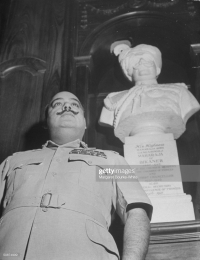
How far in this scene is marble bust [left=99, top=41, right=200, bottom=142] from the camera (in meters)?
2.10

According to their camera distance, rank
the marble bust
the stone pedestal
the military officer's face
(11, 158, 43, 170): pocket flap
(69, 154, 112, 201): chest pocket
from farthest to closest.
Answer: the marble bust, the stone pedestal, the military officer's face, (11, 158, 43, 170): pocket flap, (69, 154, 112, 201): chest pocket

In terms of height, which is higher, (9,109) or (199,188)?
(9,109)

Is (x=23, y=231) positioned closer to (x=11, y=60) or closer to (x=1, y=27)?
(x=11, y=60)

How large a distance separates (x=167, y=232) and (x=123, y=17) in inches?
79.3

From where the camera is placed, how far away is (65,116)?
158 cm

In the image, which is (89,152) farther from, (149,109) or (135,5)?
(135,5)

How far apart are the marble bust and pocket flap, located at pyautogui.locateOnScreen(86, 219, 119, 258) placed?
105 centimetres

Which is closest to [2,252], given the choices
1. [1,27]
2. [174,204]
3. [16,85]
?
[174,204]

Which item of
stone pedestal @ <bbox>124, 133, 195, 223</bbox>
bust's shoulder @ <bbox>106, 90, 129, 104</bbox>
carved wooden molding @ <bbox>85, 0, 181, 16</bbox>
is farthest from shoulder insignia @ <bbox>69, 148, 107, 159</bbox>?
carved wooden molding @ <bbox>85, 0, 181, 16</bbox>

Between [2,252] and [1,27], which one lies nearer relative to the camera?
[2,252]

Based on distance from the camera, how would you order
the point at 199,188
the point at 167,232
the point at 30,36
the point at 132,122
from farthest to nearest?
the point at 30,36 → the point at 132,122 → the point at 199,188 → the point at 167,232

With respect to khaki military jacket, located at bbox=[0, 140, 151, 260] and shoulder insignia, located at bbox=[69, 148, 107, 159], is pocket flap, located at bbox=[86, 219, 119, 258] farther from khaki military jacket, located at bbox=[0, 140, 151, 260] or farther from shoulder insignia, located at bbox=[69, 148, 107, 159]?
shoulder insignia, located at bbox=[69, 148, 107, 159]

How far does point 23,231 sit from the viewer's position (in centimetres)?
104

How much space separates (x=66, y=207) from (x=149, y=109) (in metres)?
1.16
